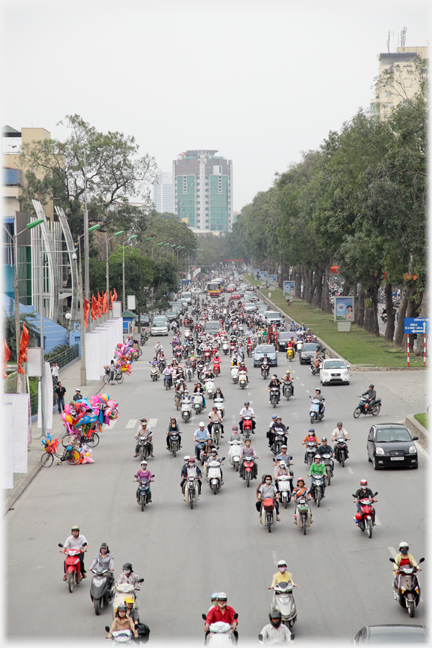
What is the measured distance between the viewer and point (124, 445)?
2591 centimetres

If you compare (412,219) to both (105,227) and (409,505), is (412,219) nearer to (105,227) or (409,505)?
(409,505)

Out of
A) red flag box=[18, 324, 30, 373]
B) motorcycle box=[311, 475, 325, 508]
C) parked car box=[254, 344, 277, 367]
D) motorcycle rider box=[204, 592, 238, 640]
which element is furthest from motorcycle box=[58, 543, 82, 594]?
parked car box=[254, 344, 277, 367]

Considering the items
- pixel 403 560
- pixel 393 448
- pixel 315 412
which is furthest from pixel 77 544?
pixel 315 412

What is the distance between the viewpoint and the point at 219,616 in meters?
10.5

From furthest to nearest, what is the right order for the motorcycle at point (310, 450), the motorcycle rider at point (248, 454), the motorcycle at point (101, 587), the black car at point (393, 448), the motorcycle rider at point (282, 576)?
1. the black car at point (393, 448)
2. the motorcycle at point (310, 450)
3. the motorcycle rider at point (248, 454)
4. the motorcycle at point (101, 587)
5. the motorcycle rider at point (282, 576)

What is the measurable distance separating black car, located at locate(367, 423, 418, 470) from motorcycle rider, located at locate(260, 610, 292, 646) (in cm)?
1178

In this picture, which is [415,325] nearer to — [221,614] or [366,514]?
[366,514]

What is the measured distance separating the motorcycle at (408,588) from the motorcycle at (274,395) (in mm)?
19759

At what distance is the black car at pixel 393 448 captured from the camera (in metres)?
21.4

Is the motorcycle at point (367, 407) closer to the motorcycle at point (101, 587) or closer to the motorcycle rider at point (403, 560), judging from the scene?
the motorcycle rider at point (403, 560)

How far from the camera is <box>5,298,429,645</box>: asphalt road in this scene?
39.2 feet

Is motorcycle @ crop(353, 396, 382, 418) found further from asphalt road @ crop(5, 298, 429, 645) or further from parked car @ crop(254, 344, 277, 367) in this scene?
parked car @ crop(254, 344, 277, 367)

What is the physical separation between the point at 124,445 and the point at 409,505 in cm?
1067

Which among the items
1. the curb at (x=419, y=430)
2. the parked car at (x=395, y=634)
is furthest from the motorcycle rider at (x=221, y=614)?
the curb at (x=419, y=430)
